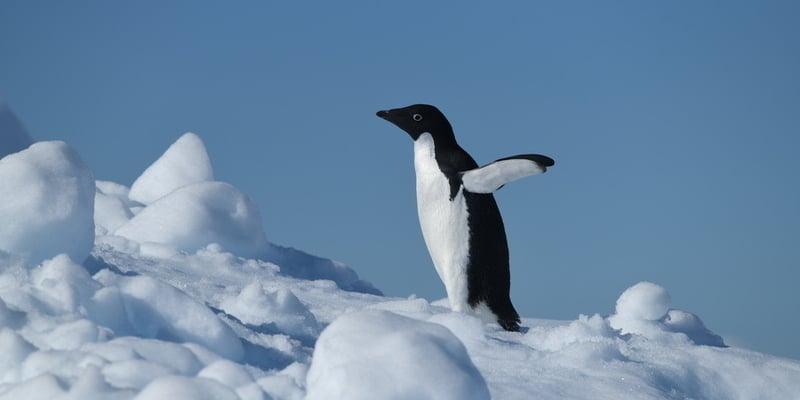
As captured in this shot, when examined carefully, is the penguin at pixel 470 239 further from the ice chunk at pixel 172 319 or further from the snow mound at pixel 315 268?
the snow mound at pixel 315 268

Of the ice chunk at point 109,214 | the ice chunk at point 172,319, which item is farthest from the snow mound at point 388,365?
the ice chunk at point 109,214

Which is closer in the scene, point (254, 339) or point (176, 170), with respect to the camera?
point (254, 339)

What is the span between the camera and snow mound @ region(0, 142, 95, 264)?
4.08 metres

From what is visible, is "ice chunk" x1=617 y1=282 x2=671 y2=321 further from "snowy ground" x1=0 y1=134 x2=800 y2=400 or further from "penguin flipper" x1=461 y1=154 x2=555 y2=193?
"penguin flipper" x1=461 y1=154 x2=555 y2=193

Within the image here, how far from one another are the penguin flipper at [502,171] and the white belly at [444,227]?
0.39 feet

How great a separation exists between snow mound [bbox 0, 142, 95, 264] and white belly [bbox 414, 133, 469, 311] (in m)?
1.78

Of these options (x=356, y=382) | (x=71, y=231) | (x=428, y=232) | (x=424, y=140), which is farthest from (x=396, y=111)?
(x=356, y=382)

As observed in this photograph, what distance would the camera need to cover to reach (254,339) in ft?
11.4

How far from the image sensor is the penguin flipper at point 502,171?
4.45 metres

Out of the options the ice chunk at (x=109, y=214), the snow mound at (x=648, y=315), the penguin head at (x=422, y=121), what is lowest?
the ice chunk at (x=109, y=214)

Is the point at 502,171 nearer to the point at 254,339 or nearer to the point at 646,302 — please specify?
the point at 646,302

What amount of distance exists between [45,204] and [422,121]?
211cm

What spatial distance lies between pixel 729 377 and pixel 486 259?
1.35m

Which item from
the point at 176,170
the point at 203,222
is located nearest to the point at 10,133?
the point at 203,222
